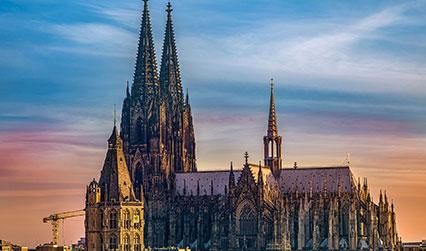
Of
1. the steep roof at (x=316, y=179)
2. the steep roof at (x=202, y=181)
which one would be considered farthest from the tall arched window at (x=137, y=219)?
the steep roof at (x=316, y=179)

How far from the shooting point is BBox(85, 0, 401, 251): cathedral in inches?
5640

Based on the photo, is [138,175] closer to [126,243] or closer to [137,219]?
[137,219]

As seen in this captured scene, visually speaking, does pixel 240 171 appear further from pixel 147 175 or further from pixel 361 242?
pixel 361 242

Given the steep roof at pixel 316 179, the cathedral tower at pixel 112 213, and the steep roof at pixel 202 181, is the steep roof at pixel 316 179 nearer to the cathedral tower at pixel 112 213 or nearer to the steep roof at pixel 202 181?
the steep roof at pixel 202 181

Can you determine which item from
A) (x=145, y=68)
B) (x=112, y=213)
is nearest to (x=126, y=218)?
(x=112, y=213)

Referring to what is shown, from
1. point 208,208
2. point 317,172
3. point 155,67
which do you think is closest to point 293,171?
point 317,172

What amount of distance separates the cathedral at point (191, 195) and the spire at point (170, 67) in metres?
0.16

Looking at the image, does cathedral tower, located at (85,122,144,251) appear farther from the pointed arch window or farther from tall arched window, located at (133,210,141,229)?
the pointed arch window

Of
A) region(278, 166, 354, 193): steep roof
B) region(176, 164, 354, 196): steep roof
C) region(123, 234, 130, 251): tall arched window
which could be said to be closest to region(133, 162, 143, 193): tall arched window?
region(176, 164, 354, 196): steep roof

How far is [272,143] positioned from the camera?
163750 mm

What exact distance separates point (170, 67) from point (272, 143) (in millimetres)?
21318

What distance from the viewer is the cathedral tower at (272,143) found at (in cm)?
16300

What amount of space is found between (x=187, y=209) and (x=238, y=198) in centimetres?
957

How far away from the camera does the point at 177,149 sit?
549 feet
